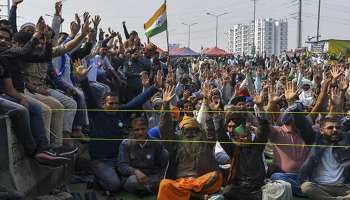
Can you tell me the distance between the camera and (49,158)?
5.99 m

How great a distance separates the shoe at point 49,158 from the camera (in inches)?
236

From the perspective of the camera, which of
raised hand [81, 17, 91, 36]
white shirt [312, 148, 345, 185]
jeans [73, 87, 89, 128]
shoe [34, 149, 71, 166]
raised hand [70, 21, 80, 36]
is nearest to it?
shoe [34, 149, 71, 166]

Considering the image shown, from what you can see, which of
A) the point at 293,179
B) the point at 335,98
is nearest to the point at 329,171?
the point at 293,179

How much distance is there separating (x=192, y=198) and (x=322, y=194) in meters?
1.59

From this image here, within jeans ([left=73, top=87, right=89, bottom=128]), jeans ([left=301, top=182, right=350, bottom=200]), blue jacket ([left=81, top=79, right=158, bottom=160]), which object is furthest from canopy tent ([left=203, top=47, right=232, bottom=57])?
jeans ([left=301, top=182, right=350, bottom=200])

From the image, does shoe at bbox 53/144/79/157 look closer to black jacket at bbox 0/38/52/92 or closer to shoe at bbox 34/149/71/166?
shoe at bbox 34/149/71/166

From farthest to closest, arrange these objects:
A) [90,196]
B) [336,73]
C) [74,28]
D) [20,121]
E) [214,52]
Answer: [214,52] < [336,73] < [74,28] < [90,196] < [20,121]

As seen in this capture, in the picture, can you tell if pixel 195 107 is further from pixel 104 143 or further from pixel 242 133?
pixel 242 133

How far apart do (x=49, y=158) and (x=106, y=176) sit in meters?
1.24

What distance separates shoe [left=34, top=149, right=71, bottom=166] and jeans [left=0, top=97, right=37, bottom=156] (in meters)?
0.13

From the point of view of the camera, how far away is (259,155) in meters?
6.41

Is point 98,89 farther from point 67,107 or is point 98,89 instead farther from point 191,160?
point 191,160

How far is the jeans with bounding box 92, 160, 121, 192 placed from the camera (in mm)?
7016

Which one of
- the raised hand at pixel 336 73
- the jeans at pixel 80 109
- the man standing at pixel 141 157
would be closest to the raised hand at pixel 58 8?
the jeans at pixel 80 109
